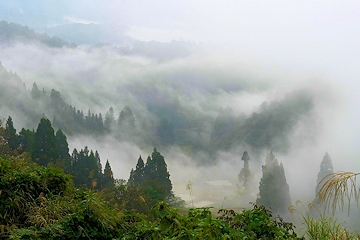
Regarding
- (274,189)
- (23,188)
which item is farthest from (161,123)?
(23,188)

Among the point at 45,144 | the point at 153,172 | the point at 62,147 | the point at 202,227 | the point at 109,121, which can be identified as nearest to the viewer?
the point at 202,227

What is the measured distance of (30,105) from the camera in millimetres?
94125

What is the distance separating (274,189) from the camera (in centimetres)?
5362

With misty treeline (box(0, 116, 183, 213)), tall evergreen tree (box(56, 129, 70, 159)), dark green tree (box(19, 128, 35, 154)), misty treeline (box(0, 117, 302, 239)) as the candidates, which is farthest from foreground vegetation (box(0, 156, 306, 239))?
tall evergreen tree (box(56, 129, 70, 159))

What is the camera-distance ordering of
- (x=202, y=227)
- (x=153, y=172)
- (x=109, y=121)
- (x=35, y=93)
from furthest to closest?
(x=109, y=121)
(x=35, y=93)
(x=153, y=172)
(x=202, y=227)

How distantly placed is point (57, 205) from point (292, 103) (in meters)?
135

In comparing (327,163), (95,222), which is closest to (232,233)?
(95,222)

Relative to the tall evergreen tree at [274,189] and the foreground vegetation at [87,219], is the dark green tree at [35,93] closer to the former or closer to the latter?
the tall evergreen tree at [274,189]

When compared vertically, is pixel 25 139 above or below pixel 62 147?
above

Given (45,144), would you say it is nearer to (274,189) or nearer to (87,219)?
(87,219)

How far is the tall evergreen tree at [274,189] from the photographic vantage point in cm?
5297

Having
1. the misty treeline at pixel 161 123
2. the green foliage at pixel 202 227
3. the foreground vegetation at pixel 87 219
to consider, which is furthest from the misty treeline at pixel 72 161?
the misty treeline at pixel 161 123

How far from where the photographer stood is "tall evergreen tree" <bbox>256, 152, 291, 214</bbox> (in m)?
53.0

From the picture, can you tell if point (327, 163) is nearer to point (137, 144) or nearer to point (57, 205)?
point (57, 205)
